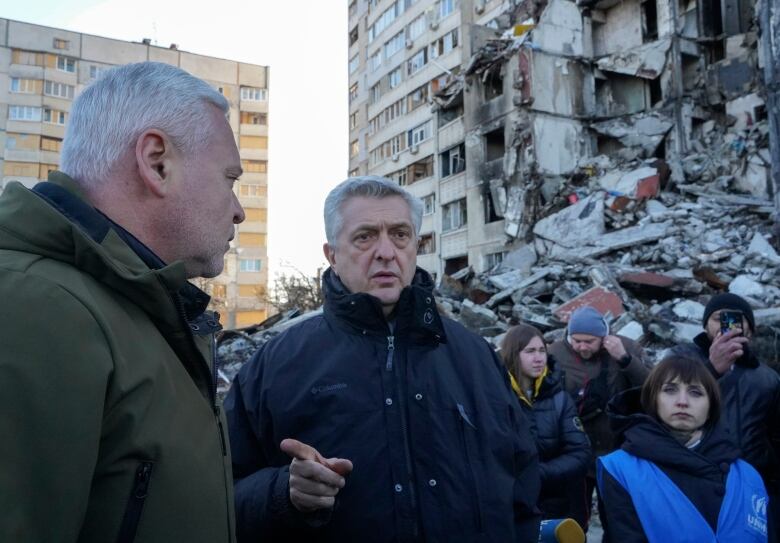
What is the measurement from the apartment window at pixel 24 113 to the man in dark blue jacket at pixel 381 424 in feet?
181

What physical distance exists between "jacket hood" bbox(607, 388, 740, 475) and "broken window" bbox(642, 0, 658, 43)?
1249 inches

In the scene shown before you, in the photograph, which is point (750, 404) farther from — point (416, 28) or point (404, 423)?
point (416, 28)

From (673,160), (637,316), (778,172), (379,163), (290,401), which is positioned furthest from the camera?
(379,163)

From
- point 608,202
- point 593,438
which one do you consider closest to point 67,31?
point 608,202

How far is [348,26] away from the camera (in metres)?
54.1

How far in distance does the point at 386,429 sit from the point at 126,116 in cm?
133

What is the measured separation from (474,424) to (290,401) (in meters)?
0.71

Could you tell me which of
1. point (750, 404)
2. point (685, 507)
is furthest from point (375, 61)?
point (685, 507)

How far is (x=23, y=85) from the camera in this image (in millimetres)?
47719

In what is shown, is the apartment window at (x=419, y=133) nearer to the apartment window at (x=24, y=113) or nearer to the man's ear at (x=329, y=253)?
the apartment window at (x=24, y=113)

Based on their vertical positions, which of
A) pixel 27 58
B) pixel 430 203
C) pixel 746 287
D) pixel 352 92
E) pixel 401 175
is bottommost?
pixel 746 287

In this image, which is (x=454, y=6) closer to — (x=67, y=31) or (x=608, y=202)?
(x=608, y=202)

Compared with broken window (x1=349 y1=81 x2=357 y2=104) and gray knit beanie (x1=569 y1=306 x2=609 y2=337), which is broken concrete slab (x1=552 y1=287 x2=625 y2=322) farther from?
broken window (x1=349 y1=81 x2=357 y2=104)

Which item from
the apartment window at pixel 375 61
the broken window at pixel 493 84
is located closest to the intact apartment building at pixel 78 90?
the apartment window at pixel 375 61
